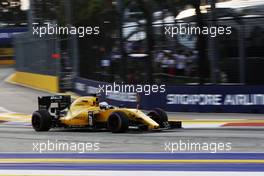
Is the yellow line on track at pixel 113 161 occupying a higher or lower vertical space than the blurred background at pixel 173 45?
lower

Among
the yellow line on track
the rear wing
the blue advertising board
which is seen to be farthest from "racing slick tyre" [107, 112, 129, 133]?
the blue advertising board

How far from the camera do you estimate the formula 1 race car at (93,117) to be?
43.3 feet

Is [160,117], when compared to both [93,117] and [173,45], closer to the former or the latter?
[93,117]

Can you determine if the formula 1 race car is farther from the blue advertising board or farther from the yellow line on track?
the blue advertising board

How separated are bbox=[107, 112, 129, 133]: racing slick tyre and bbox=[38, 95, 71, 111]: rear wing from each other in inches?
87.1

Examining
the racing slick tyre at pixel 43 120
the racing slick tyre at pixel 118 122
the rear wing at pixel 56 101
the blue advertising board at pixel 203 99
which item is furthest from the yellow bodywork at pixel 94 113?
the blue advertising board at pixel 203 99

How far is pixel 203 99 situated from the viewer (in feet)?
63.1

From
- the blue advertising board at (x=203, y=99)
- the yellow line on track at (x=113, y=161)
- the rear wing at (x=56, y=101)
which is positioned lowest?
the blue advertising board at (x=203, y=99)

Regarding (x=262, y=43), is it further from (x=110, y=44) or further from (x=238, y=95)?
(x=110, y=44)

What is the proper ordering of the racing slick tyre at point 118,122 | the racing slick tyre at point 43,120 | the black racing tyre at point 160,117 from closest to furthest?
the racing slick tyre at point 118,122 → the black racing tyre at point 160,117 → the racing slick tyre at point 43,120

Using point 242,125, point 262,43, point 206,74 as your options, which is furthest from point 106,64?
point 242,125

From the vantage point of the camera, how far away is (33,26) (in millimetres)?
36938

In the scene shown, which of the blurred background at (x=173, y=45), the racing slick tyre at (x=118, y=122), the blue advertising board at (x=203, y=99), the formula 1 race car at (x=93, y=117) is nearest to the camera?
the racing slick tyre at (x=118, y=122)

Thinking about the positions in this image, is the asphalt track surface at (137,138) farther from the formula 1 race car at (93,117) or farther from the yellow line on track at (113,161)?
the yellow line on track at (113,161)
